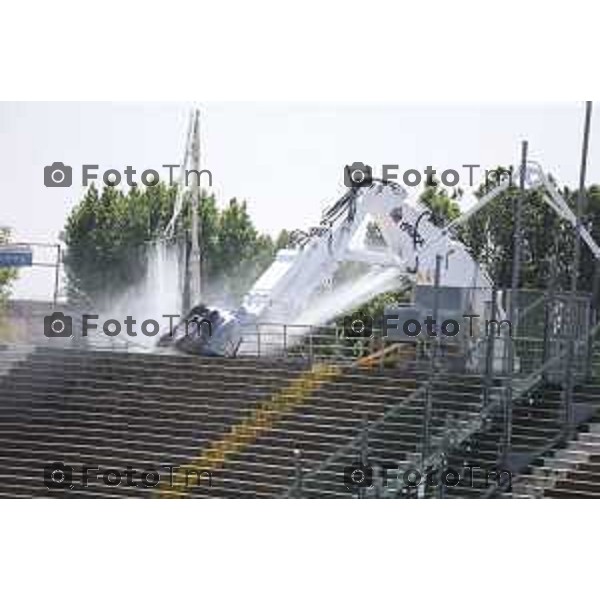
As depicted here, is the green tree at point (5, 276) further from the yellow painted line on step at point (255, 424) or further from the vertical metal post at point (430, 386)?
the vertical metal post at point (430, 386)

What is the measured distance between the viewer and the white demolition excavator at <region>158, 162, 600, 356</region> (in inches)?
461

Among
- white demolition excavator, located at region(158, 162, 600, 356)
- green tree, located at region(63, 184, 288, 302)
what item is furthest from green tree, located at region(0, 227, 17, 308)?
white demolition excavator, located at region(158, 162, 600, 356)

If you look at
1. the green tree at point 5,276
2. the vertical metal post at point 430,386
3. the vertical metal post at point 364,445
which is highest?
the green tree at point 5,276

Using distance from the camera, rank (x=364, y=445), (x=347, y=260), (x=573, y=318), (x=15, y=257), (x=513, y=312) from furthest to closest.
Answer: (x=347, y=260)
(x=573, y=318)
(x=513, y=312)
(x=364, y=445)
(x=15, y=257)

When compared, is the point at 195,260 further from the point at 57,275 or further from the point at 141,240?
the point at 57,275

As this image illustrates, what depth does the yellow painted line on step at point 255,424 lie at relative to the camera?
1157cm

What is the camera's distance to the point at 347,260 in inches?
476

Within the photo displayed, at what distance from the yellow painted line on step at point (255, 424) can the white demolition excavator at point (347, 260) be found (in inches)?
15.5

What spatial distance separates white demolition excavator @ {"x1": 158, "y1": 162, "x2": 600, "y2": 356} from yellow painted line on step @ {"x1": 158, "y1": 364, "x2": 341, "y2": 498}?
39 cm

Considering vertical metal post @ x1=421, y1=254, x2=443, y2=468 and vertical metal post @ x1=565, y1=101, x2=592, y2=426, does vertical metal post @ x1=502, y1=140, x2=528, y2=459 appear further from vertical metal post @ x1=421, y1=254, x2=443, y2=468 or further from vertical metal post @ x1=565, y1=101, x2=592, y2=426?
vertical metal post @ x1=421, y1=254, x2=443, y2=468

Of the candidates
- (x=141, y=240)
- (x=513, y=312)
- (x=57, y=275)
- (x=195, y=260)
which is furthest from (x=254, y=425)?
(x=513, y=312)

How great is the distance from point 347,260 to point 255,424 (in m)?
1.17

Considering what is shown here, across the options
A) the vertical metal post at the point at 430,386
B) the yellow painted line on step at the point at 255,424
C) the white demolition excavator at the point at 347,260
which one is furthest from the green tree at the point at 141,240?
the vertical metal post at the point at 430,386

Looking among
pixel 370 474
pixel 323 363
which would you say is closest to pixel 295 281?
pixel 323 363
